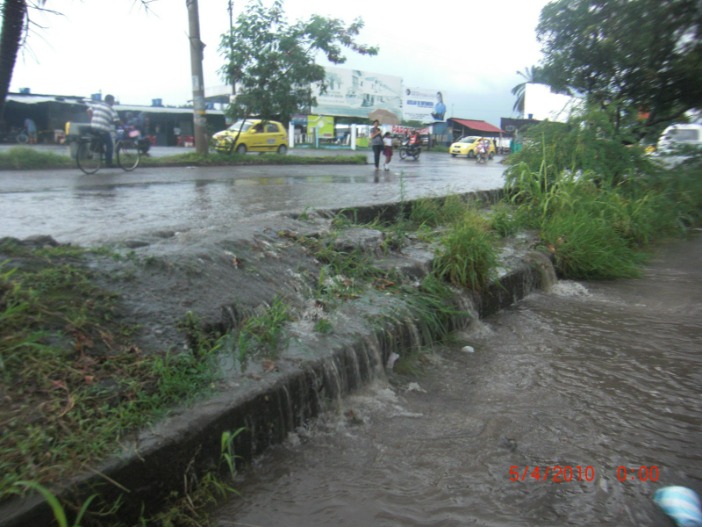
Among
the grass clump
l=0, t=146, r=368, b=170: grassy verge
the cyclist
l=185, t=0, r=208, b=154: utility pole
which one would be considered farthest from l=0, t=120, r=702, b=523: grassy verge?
l=185, t=0, r=208, b=154: utility pole

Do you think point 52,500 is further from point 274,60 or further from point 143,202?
point 274,60

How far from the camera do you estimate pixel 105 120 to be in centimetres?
1158

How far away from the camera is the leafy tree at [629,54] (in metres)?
10.3

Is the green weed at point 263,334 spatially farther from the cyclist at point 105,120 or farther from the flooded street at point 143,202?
the cyclist at point 105,120

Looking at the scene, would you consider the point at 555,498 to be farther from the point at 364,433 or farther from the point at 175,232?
the point at 175,232

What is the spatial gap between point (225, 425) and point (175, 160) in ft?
46.6

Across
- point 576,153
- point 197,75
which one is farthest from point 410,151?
point 576,153

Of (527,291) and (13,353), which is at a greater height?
(13,353)

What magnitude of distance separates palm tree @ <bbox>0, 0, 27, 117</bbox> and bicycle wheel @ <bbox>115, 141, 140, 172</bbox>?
10452 millimetres

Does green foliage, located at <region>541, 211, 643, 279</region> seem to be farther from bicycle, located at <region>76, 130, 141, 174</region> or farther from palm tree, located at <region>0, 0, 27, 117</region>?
bicycle, located at <region>76, 130, 141, 174</region>

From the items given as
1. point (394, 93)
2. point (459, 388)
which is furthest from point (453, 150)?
point (459, 388)

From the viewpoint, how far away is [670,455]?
2.79 m

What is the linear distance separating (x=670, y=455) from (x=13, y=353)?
119 inches

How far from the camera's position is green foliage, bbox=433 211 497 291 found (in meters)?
4.83
